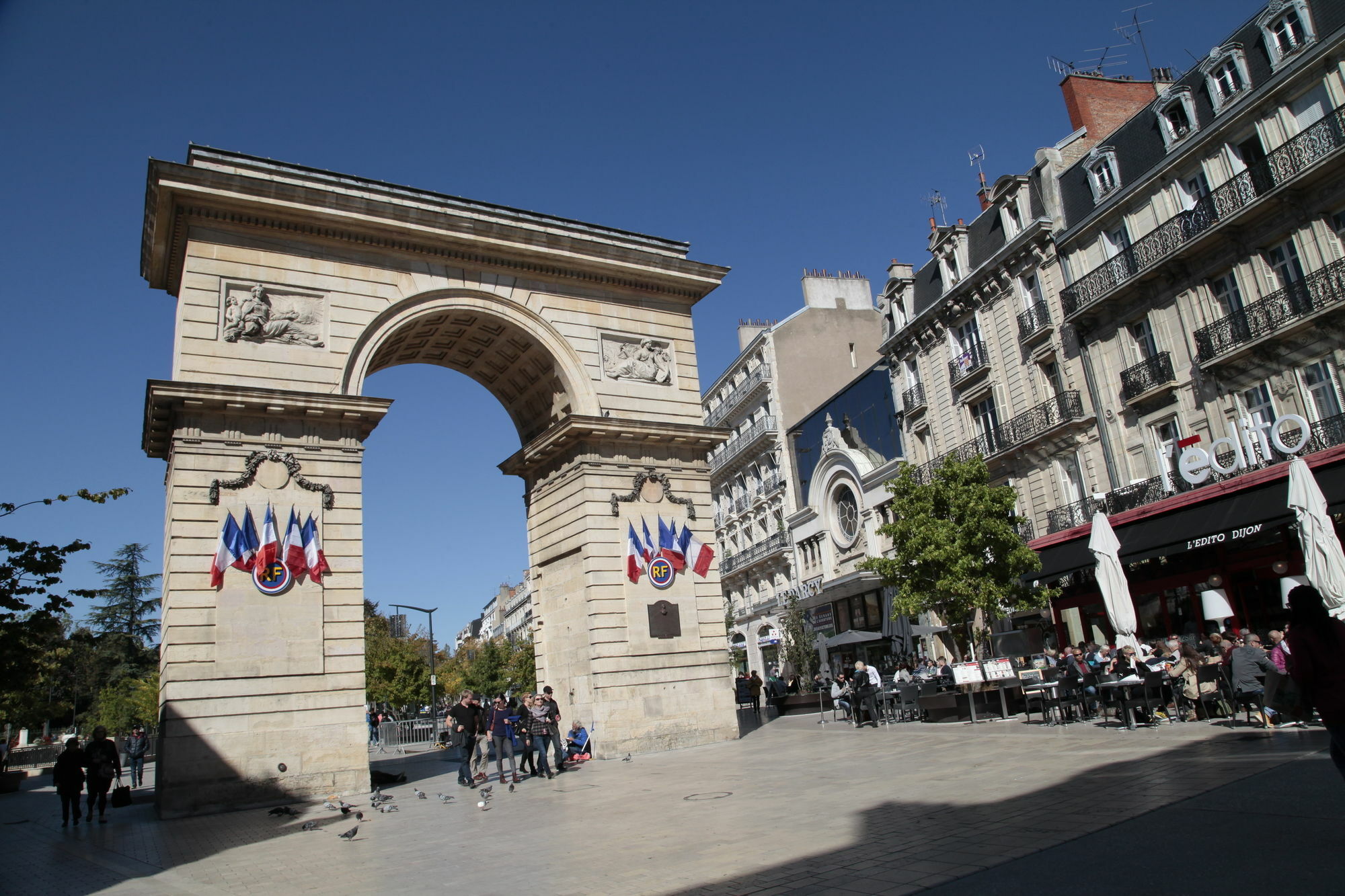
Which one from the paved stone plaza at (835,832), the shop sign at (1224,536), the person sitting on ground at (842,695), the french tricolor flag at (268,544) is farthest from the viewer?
the person sitting on ground at (842,695)

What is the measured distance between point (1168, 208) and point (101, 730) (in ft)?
90.5

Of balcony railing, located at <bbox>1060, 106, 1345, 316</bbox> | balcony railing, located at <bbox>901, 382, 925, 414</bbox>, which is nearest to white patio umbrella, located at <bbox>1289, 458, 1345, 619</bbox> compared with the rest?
balcony railing, located at <bbox>1060, 106, 1345, 316</bbox>

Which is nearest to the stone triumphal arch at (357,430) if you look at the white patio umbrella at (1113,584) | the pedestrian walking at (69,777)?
the pedestrian walking at (69,777)

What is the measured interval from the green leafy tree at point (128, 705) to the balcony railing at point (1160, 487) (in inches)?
1642

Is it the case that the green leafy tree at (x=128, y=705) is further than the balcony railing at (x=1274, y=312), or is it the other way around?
the green leafy tree at (x=128, y=705)

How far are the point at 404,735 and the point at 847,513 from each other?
21.2 meters

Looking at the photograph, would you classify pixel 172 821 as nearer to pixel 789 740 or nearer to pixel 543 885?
pixel 543 885

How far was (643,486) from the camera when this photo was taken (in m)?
20.4

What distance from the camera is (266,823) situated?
12883mm

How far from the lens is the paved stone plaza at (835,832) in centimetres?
612

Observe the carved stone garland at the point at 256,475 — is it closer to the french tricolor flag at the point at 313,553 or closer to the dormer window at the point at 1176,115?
the french tricolor flag at the point at 313,553

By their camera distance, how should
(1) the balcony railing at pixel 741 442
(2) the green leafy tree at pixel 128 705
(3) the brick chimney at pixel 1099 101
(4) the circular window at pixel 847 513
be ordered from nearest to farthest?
(3) the brick chimney at pixel 1099 101, (4) the circular window at pixel 847 513, (2) the green leafy tree at pixel 128 705, (1) the balcony railing at pixel 741 442

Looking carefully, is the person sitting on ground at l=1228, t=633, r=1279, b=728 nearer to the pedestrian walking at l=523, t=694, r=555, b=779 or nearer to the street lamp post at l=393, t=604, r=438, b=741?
the pedestrian walking at l=523, t=694, r=555, b=779

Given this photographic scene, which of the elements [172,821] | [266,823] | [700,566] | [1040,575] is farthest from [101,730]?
[1040,575]
